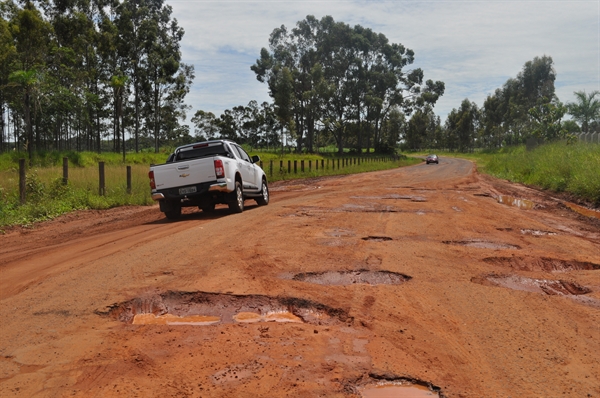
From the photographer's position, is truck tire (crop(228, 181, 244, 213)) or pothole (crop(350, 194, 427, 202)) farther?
pothole (crop(350, 194, 427, 202))

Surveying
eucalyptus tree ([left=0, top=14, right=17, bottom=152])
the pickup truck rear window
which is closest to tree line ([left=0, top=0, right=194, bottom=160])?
eucalyptus tree ([left=0, top=14, right=17, bottom=152])

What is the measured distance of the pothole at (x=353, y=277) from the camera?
571 cm

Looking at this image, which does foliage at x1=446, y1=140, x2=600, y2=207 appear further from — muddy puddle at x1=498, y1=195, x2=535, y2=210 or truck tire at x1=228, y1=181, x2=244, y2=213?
truck tire at x1=228, y1=181, x2=244, y2=213

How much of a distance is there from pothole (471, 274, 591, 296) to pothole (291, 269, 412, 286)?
0.91m

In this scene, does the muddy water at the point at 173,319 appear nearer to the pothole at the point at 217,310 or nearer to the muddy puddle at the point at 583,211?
the pothole at the point at 217,310

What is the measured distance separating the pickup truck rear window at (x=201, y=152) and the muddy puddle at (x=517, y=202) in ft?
27.2

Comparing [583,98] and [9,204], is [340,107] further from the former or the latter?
[9,204]

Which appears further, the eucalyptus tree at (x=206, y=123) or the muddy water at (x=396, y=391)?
the eucalyptus tree at (x=206, y=123)

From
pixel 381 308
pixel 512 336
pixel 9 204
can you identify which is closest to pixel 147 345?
pixel 381 308

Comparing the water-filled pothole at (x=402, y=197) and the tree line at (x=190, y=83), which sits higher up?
the tree line at (x=190, y=83)

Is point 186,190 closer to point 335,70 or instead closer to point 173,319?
point 173,319

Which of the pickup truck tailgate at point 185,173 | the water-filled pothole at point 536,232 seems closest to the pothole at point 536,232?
the water-filled pothole at point 536,232

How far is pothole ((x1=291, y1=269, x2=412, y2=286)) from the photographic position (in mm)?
5707

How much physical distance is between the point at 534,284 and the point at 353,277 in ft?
6.69
